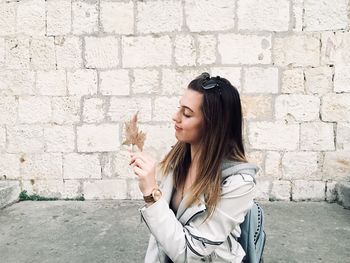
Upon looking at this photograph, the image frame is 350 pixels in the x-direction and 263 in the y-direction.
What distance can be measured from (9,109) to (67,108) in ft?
2.51

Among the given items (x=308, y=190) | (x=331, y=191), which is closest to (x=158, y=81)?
(x=308, y=190)

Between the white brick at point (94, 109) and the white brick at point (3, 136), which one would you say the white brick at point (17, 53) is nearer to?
the white brick at point (3, 136)

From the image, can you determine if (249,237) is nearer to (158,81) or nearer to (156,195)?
(156,195)

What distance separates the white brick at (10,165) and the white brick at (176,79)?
2142 mm

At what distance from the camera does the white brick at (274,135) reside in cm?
431

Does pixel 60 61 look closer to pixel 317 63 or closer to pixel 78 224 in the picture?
pixel 78 224

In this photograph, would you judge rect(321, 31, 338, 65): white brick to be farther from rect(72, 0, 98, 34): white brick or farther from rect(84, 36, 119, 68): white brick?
rect(72, 0, 98, 34): white brick

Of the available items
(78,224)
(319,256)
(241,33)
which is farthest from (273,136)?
(78,224)

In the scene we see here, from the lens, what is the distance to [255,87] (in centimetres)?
431

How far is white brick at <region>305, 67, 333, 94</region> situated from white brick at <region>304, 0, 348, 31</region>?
520mm

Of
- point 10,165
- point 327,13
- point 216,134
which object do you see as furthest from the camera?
point 10,165

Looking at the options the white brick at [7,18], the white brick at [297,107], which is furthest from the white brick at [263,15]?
the white brick at [7,18]

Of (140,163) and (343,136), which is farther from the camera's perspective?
(343,136)

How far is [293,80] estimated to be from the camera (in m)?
4.28
